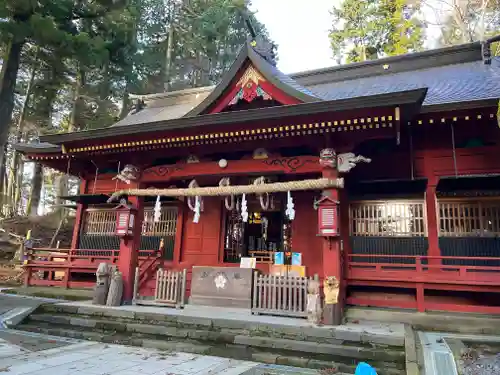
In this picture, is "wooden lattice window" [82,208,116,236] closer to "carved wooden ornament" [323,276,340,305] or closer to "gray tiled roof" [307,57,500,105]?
"carved wooden ornament" [323,276,340,305]

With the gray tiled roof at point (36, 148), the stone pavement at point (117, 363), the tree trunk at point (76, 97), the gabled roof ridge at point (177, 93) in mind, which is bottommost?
the stone pavement at point (117, 363)

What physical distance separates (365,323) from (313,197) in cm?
415

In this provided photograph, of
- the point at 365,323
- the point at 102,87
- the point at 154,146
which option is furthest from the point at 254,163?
the point at 102,87

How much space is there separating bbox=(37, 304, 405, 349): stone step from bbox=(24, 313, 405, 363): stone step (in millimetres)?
138

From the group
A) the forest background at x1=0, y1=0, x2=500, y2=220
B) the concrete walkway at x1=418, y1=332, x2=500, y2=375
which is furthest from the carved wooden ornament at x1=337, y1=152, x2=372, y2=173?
the forest background at x1=0, y1=0, x2=500, y2=220

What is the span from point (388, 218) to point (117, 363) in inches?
286

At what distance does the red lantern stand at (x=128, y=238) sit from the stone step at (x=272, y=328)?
1385mm

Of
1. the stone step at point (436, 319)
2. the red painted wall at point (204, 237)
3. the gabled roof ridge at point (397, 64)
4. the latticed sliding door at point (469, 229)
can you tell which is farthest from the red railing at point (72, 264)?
the gabled roof ridge at point (397, 64)

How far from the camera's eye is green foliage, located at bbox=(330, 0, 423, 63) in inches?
987

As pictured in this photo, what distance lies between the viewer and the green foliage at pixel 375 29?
25078 millimetres

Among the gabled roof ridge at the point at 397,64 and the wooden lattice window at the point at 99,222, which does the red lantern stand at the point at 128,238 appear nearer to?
the wooden lattice window at the point at 99,222

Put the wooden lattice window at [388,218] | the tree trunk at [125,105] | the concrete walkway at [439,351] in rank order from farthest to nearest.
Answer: the tree trunk at [125,105] → the wooden lattice window at [388,218] → the concrete walkway at [439,351]

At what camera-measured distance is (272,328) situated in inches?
276

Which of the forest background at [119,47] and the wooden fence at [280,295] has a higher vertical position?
the forest background at [119,47]
